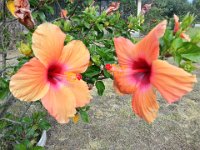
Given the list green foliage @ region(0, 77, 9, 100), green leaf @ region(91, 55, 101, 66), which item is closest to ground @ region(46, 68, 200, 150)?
green foliage @ region(0, 77, 9, 100)

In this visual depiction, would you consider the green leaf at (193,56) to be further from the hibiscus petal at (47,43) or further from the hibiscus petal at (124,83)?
the hibiscus petal at (47,43)

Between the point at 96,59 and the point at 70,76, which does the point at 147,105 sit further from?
the point at 96,59

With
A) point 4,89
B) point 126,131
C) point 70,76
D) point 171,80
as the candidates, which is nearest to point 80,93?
point 70,76

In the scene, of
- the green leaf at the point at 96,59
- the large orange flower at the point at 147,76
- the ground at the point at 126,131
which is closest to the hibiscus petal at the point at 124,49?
Result: the large orange flower at the point at 147,76

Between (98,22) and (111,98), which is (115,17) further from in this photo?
(111,98)

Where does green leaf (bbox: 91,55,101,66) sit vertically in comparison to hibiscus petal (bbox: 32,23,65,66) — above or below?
below

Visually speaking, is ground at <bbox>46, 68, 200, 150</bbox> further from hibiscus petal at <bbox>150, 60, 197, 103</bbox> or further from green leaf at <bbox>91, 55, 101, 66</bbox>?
hibiscus petal at <bbox>150, 60, 197, 103</bbox>

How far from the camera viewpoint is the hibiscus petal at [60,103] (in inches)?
29.5

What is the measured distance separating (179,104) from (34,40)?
3064 millimetres

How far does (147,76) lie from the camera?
75cm

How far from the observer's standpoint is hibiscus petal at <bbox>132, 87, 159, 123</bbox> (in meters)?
0.72

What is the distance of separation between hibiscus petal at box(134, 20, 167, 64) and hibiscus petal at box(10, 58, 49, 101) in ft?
0.79

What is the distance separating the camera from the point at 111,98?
365 cm

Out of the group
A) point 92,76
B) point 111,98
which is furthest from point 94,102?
point 92,76
